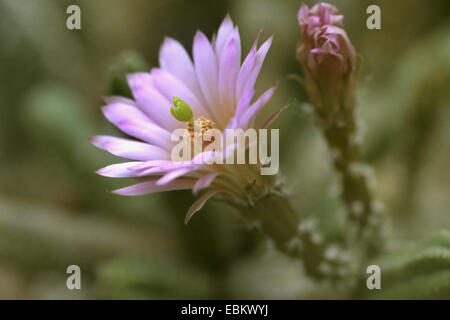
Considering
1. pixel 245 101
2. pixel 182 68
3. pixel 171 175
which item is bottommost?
pixel 171 175

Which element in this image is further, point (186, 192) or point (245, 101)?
point (186, 192)

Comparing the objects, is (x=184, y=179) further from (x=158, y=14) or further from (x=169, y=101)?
(x=158, y=14)

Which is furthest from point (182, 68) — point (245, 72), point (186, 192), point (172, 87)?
point (186, 192)

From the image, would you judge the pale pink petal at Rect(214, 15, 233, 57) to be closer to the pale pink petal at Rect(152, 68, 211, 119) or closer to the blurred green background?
the pale pink petal at Rect(152, 68, 211, 119)

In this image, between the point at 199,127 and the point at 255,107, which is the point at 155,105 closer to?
the point at 199,127

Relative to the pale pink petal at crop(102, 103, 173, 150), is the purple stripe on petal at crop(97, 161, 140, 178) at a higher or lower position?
lower

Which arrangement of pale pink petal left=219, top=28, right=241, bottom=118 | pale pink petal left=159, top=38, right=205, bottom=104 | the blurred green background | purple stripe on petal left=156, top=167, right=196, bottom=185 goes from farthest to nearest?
the blurred green background < pale pink petal left=159, top=38, right=205, bottom=104 < pale pink petal left=219, top=28, right=241, bottom=118 < purple stripe on petal left=156, top=167, right=196, bottom=185

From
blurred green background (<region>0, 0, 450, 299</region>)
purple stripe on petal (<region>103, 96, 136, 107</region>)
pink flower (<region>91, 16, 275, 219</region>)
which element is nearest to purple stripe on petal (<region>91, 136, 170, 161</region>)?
Answer: pink flower (<region>91, 16, 275, 219</region>)
